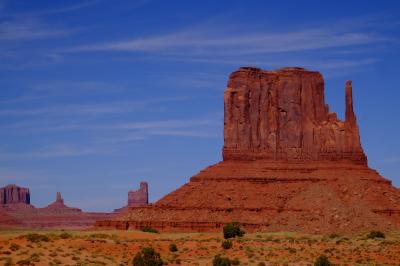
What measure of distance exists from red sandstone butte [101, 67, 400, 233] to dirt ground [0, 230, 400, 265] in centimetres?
3401

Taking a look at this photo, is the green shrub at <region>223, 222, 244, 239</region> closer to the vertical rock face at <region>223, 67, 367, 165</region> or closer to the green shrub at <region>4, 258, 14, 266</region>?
the green shrub at <region>4, 258, 14, 266</region>

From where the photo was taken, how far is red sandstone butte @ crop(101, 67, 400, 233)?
121m

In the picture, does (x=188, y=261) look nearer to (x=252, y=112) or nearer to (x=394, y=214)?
(x=394, y=214)

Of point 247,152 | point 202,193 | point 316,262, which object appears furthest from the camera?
point 247,152

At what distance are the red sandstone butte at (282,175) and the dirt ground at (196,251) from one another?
1339 inches

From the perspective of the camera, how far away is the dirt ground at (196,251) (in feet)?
220

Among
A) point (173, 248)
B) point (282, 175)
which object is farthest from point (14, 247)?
point (282, 175)

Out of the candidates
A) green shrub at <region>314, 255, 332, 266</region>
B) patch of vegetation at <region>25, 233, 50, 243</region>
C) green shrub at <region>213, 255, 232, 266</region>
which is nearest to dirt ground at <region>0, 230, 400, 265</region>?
patch of vegetation at <region>25, 233, 50, 243</region>

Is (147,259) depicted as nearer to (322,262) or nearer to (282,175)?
(322,262)

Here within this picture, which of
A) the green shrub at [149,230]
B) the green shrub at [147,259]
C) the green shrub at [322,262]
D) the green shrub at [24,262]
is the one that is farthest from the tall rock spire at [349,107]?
the green shrub at [24,262]

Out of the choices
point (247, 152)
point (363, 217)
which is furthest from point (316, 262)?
point (247, 152)

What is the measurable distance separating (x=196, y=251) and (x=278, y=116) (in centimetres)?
6709

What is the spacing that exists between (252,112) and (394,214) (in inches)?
1192

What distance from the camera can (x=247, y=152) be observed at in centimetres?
13950
